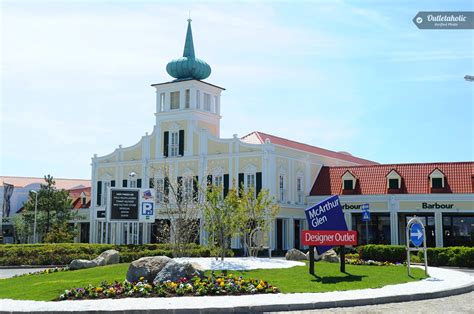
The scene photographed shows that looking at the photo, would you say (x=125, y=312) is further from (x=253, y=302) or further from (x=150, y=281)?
(x=150, y=281)

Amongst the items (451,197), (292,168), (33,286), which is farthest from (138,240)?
(33,286)

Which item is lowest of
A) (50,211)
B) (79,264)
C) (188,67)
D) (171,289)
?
(171,289)

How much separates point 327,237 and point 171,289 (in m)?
7.01

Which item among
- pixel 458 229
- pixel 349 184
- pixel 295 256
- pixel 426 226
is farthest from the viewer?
pixel 349 184

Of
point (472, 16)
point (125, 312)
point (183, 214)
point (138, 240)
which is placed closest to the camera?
point (472, 16)

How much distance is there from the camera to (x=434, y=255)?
31.1 metres

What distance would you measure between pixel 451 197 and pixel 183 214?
70.7ft

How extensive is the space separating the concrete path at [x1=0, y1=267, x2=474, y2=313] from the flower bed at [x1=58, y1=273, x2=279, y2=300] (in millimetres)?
617

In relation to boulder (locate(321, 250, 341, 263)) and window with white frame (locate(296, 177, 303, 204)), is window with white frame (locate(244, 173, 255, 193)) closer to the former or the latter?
window with white frame (locate(296, 177, 303, 204))

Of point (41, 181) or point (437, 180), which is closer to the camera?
point (437, 180)

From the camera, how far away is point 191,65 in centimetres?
5119

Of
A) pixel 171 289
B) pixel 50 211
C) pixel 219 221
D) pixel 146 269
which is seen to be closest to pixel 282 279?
pixel 171 289

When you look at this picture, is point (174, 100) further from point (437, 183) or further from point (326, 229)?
point (326, 229)

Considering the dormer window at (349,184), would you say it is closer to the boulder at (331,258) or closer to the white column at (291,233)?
the white column at (291,233)
